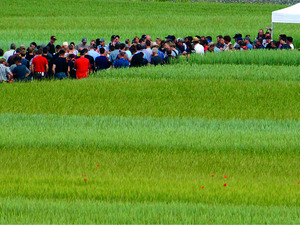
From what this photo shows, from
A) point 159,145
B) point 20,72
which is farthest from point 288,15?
point 159,145

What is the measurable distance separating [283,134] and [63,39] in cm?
3266

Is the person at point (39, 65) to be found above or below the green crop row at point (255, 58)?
above

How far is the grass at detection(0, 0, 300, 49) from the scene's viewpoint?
4866 centimetres

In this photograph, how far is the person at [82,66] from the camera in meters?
21.9

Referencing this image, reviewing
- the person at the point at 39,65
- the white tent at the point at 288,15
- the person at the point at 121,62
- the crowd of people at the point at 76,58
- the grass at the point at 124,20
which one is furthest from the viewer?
the grass at the point at 124,20

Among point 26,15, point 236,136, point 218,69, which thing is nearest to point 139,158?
point 236,136

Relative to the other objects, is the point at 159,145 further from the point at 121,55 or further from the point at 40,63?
the point at 121,55

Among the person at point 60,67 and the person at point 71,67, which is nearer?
the person at point 60,67

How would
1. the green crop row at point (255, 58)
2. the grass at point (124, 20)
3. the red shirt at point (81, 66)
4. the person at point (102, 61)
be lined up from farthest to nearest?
the grass at point (124, 20) < the green crop row at point (255, 58) < the person at point (102, 61) < the red shirt at point (81, 66)

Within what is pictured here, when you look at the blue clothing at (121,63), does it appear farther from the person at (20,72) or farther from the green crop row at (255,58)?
the green crop row at (255,58)

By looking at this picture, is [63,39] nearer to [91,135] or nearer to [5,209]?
[91,135]

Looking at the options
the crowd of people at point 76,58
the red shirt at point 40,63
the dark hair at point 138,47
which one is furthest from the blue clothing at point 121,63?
the red shirt at point 40,63

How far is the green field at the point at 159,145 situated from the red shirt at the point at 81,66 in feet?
1.12

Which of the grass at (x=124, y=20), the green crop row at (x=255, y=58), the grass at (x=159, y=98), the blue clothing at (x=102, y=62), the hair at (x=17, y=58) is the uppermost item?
the hair at (x=17, y=58)
